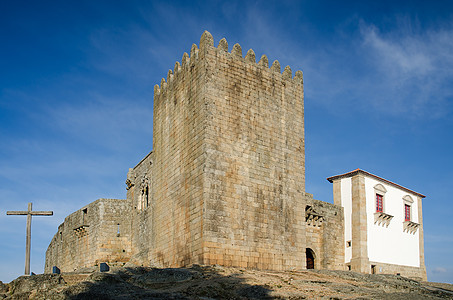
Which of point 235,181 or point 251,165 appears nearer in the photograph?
point 235,181

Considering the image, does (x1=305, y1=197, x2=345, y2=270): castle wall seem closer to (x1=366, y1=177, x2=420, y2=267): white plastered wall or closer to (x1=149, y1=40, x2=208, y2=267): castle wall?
(x1=366, y1=177, x2=420, y2=267): white plastered wall

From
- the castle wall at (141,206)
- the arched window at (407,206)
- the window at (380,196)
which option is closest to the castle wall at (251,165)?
the castle wall at (141,206)

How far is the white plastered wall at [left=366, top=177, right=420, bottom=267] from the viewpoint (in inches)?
934

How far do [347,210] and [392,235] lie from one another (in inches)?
109

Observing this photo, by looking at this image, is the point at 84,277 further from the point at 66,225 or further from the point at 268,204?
the point at 66,225

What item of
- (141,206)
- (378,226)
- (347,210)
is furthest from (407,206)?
(141,206)

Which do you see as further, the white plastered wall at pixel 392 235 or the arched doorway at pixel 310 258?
the white plastered wall at pixel 392 235

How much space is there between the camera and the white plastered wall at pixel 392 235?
2372cm

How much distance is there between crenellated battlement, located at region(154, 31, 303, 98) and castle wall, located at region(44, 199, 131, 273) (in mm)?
7073

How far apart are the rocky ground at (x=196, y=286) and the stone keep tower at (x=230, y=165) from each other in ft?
6.70

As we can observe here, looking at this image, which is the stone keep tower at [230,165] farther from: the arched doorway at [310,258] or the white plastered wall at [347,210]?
the white plastered wall at [347,210]

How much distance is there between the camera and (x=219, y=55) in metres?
18.3

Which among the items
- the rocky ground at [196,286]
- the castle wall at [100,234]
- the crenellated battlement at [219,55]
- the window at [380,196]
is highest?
the crenellated battlement at [219,55]

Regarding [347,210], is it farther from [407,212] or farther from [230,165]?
[230,165]
